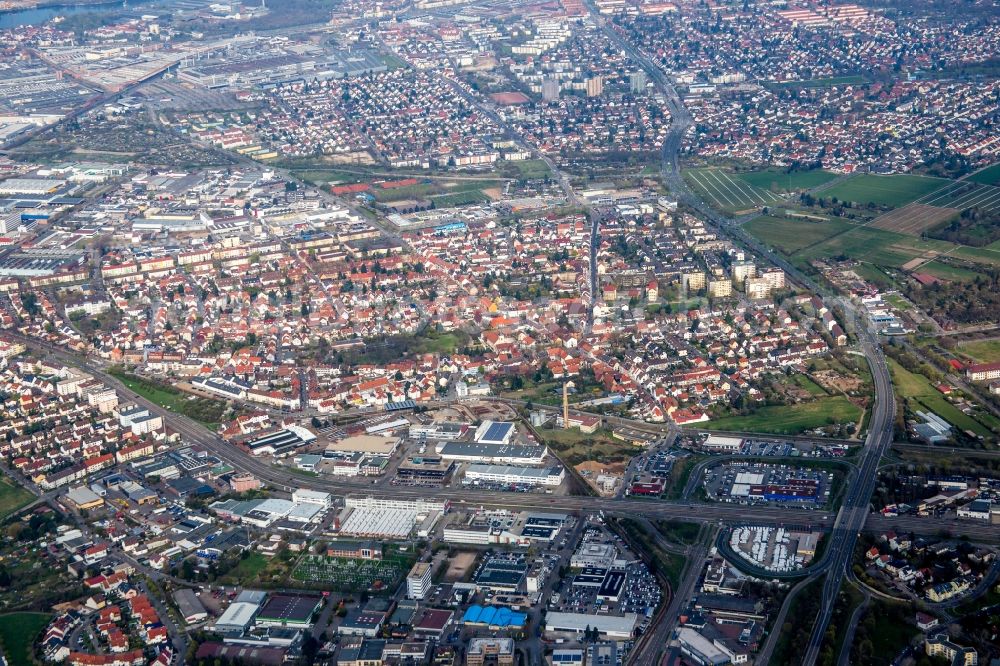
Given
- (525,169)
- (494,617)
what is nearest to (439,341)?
(494,617)

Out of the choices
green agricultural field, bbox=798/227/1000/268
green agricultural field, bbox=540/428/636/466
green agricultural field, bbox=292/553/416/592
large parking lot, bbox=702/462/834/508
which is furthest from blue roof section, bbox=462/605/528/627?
green agricultural field, bbox=798/227/1000/268

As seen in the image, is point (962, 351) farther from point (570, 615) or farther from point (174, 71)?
point (174, 71)

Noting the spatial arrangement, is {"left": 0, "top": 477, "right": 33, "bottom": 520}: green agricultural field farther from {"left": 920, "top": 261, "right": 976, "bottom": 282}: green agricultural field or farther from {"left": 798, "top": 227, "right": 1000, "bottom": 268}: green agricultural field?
{"left": 920, "top": 261, "right": 976, "bottom": 282}: green agricultural field

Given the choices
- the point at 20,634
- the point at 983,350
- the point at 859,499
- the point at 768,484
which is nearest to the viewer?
the point at 20,634

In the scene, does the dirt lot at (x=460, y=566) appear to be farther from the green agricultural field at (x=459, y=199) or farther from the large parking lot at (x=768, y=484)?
the green agricultural field at (x=459, y=199)

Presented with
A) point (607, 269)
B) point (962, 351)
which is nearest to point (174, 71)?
point (607, 269)

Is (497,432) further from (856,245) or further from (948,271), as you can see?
(856,245)
